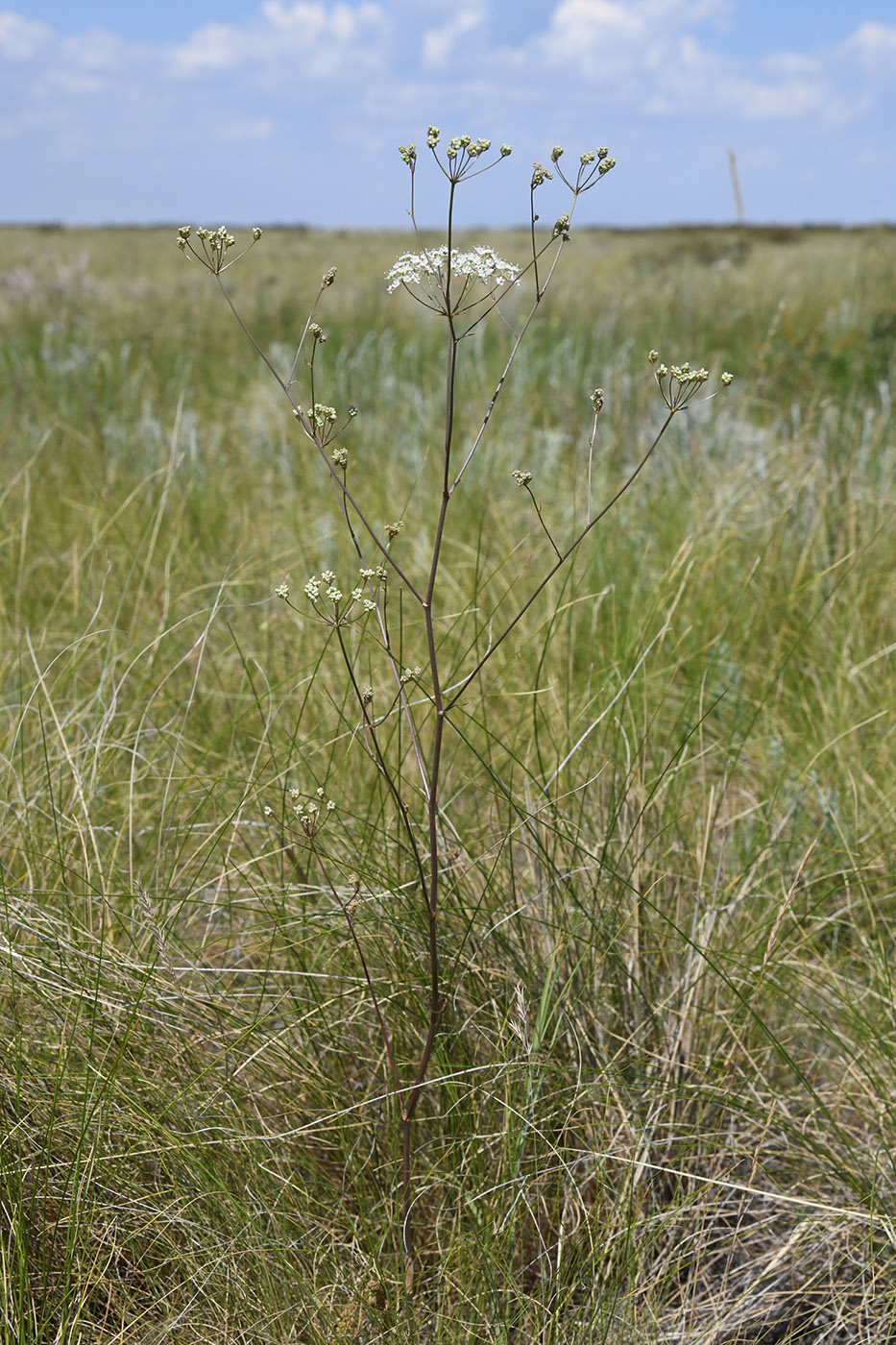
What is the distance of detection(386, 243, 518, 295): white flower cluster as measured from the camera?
1109 millimetres

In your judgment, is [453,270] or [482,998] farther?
[482,998]

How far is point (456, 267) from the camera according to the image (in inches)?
44.8

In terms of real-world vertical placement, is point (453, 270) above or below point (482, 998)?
above

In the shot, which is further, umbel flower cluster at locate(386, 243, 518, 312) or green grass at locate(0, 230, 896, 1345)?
green grass at locate(0, 230, 896, 1345)

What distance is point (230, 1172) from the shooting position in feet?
4.45

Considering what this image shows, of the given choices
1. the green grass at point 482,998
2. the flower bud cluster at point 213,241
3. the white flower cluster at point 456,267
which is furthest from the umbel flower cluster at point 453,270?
the green grass at point 482,998

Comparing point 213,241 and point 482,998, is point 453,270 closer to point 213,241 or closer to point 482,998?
point 213,241

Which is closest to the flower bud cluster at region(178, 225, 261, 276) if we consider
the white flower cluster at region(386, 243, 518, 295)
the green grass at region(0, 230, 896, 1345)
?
the white flower cluster at region(386, 243, 518, 295)

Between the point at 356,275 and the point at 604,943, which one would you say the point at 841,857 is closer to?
the point at 604,943

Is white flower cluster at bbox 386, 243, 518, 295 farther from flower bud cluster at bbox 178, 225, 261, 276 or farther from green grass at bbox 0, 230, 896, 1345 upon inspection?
green grass at bbox 0, 230, 896, 1345

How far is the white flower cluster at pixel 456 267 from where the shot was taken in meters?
1.11

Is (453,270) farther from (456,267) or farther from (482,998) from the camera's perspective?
(482,998)

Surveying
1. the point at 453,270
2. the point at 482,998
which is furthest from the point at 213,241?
the point at 482,998

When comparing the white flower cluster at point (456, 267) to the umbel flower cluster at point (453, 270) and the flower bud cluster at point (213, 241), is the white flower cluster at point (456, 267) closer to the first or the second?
the umbel flower cluster at point (453, 270)
